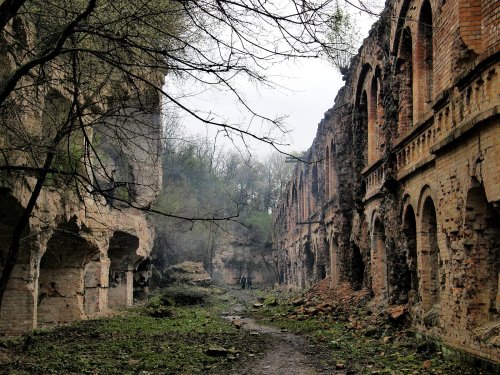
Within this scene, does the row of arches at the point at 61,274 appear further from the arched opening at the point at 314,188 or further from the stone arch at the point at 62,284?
the arched opening at the point at 314,188

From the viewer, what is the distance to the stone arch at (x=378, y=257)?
1448cm

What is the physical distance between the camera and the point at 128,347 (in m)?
10.9

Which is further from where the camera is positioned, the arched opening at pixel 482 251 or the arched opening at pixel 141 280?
the arched opening at pixel 141 280

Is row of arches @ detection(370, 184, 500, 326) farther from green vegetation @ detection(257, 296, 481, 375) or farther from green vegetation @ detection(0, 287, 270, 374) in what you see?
green vegetation @ detection(0, 287, 270, 374)

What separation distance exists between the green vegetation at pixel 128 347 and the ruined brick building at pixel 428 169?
3.72 m

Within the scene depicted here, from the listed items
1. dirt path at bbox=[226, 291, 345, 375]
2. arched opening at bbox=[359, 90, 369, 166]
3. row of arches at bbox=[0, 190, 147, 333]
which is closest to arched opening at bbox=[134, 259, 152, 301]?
row of arches at bbox=[0, 190, 147, 333]

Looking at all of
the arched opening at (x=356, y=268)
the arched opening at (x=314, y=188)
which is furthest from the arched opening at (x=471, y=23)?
the arched opening at (x=314, y=188)

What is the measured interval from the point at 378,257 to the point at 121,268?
467 inches

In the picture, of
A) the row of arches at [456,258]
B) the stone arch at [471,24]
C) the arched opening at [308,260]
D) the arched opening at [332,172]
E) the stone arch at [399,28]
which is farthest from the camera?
the arched opening at [308,260]

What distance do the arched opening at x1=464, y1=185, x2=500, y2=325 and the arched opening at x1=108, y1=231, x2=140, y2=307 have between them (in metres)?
15.6

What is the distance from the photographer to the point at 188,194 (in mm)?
40906

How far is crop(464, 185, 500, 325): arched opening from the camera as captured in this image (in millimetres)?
7648

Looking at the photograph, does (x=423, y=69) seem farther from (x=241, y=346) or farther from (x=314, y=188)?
(x=314, y=188)

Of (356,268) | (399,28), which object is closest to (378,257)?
(356,268)
